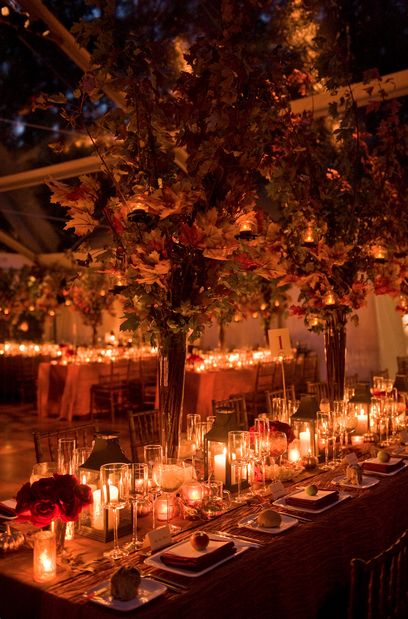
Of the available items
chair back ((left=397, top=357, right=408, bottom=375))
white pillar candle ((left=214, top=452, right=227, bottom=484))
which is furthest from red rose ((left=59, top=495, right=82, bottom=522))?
chair back ((left=397, top=357, right=408, bottom=375))

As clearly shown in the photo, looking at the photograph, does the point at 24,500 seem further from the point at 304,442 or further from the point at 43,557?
the point at 304,442

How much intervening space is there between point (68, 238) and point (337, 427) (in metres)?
11.9

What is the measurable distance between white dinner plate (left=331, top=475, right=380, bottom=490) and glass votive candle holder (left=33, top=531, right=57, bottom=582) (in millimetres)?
1519

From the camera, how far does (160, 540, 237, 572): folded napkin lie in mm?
2057

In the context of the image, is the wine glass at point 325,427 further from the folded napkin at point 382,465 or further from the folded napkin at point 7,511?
the folded napkin at point 7,511

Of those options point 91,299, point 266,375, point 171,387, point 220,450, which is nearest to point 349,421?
point 220,450

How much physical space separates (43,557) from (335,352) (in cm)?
282

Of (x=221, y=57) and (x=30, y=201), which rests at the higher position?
(x=30, y=201)

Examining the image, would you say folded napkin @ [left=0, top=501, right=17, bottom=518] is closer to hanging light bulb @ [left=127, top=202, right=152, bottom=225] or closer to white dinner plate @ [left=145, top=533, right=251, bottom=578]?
white dinner plate @ [left=145, top=533, right=251, bottom=578]

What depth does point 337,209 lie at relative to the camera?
14.3ft

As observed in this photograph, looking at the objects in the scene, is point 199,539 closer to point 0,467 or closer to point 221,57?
point 221,57

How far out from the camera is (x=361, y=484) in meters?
3.04

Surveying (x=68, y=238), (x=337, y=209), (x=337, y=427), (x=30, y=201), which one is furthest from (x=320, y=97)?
(x=68, y=238)

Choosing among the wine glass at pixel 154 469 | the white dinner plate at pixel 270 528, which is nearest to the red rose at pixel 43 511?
the wine glass at pixel 154 469
